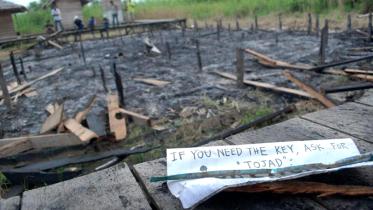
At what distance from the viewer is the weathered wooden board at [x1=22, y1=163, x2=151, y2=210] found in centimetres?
208

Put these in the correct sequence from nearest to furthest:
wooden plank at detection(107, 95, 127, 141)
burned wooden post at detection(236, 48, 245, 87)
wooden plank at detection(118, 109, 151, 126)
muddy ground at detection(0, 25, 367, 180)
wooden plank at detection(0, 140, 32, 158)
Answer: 1. wooden plank at detection(0, 140, 32, 158)
2. wooden plank at detection(107, 95, 127, 141)
3. muddy ground at detection(0, 25, 367, 180)
4. wooden plank at detection(118, 109, 151, 126)
5. burned wooden post at detection(236, 48, 245, 87)

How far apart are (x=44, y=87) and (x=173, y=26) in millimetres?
16114

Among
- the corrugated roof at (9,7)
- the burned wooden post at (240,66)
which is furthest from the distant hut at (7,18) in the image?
the burned wooden post at (240,66)

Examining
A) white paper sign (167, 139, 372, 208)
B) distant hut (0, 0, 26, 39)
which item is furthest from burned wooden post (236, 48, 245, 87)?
distant hut (0, 0, 26, 39)

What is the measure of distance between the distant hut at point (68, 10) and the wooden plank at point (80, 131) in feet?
89.0

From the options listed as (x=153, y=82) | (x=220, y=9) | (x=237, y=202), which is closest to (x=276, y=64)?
(x=153, y=82)

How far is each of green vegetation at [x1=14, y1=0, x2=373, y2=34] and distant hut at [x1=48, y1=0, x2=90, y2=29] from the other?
216 centimetres

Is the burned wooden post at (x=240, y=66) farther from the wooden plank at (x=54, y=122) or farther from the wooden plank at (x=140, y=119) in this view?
the wooden plank at (x=54, y=122)

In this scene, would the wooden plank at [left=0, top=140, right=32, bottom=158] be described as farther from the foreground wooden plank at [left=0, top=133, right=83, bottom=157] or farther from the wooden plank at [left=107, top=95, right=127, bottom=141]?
the wooden plank at [left=107, top=95, right=127, bottom=141]

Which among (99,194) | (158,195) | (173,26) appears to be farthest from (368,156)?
(173,26)

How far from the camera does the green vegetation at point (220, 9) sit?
60.7 feet

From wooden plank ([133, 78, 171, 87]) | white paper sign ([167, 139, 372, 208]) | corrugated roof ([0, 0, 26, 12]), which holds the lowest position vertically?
wooden plank ([133, 78, 171, 87])

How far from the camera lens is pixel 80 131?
200 inches

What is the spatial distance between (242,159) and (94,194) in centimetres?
→ 95
